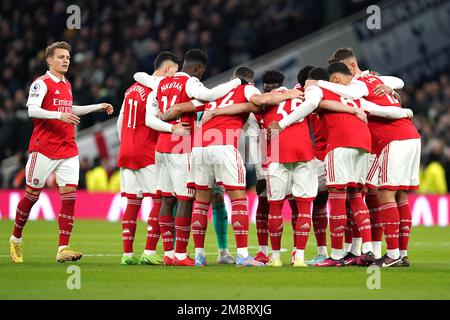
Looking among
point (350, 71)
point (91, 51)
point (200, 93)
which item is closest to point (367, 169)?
point (350, 71)

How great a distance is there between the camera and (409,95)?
2578cm

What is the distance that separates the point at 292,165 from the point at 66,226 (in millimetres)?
2810

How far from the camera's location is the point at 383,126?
40.4ft

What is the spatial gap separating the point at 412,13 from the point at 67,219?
1578cm

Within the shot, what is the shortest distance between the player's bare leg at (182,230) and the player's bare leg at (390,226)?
2192mm

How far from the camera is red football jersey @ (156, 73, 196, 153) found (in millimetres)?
12141

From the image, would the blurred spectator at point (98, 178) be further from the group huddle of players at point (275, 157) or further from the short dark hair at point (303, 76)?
the short dark hair at point (303, 76)

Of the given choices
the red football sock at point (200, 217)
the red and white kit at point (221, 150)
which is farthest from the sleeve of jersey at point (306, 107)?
the red football sock at point (200, 217)

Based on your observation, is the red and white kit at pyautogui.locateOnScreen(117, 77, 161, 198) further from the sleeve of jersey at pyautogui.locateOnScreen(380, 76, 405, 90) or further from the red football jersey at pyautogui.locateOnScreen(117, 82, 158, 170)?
the sleeve of jersey at pyautogui.locateOnScreen(380, 76, 405, 90)

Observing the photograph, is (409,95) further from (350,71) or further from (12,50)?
(350,71)

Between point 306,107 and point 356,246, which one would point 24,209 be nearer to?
point 306,107

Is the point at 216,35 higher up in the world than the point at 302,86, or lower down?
higher up

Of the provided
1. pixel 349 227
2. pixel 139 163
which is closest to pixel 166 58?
pixel 139 163
